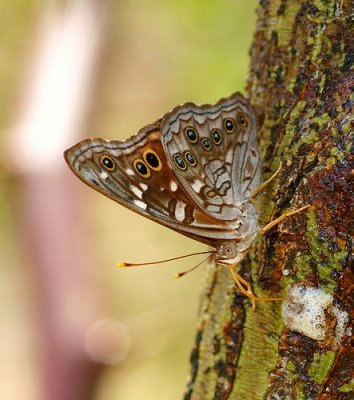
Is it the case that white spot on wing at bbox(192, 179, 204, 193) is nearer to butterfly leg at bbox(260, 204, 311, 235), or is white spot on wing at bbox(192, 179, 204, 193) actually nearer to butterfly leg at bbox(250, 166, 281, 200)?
butterfly leg at bbox(250, 166, 281, 200)

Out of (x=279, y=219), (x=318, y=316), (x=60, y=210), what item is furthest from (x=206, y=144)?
(x=60, y=210)

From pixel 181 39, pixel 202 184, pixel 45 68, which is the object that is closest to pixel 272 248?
pixel 202 184

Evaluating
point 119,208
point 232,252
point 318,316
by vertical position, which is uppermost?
point 119,208

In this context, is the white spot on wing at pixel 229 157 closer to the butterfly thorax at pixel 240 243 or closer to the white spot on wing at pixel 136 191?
the butterfly thorax at pixel 240 243

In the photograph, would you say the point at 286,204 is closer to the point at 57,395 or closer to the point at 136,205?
the point at 136,205

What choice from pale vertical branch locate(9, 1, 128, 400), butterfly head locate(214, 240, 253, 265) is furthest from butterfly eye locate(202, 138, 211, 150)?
pale vertical branch locate(9, 1, 128, 400)

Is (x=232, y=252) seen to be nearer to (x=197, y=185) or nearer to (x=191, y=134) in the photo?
(x=197, y=185)
